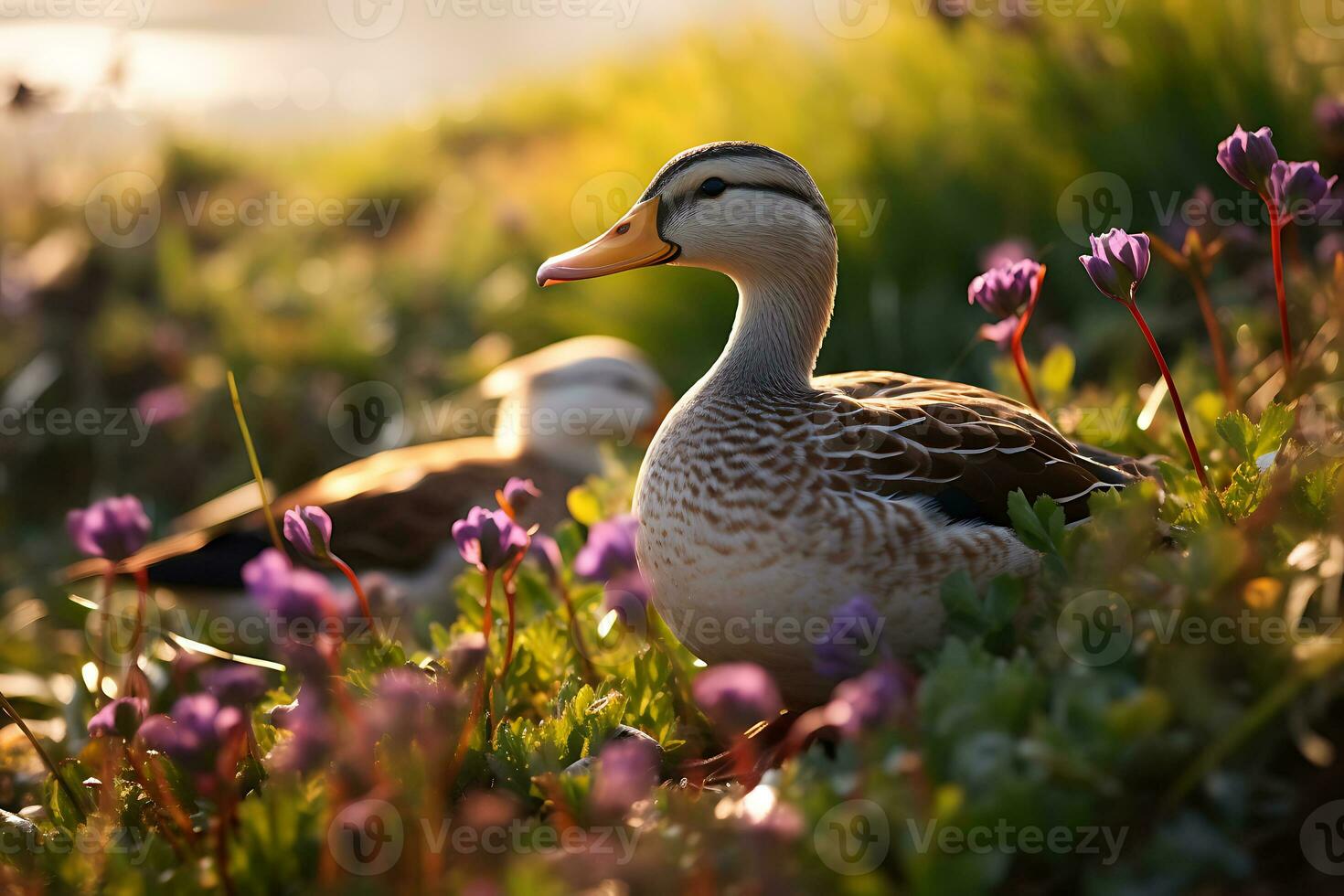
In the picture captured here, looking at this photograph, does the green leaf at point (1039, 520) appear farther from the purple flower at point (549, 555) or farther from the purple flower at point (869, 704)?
the purple flower at point (549, 555)

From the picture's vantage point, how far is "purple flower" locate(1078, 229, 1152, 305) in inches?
89.6

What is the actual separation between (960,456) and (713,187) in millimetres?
903

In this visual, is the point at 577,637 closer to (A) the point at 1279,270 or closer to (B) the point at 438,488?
(A) the point at 1279,270

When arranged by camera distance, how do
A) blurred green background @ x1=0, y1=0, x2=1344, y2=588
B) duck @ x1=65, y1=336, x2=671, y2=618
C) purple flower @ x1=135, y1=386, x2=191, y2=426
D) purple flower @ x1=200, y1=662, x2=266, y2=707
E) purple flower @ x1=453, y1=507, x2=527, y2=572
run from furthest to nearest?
purple flower @ x1=135, y1=386, x2=191, y2=426 → blurred green background @ x1=0, y1=0, x2=1344, y2=588 → duck @ x1=65, y1=336, x2=671, y2=618 → purple flower @ x1=453, y1=507, x2=527, y2=572 → purple flower @ x1=200, y1=662, x2=266, y2=707

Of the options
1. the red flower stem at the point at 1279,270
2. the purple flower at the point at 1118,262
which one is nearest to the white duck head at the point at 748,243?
the purple flower at the point at 1118,262

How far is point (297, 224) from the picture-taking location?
8266 millimetres

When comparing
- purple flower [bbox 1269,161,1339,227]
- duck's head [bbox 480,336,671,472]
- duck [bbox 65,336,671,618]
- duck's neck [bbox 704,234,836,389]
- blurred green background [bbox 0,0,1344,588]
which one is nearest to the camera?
purple flower [bbox 1269,161,1339,227]

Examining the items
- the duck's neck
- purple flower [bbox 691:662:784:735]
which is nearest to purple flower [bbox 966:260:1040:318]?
the duck's neck

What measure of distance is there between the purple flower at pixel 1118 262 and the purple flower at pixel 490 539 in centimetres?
121

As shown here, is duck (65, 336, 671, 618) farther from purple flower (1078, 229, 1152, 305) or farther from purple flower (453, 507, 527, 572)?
purple flower (1078, 229, 1152, 305)

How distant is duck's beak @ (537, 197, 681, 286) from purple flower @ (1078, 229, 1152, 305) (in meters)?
1.02

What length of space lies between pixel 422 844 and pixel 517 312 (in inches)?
205

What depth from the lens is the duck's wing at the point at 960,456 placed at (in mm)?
2449

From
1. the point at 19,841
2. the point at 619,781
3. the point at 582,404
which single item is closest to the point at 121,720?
the point at 19,841
